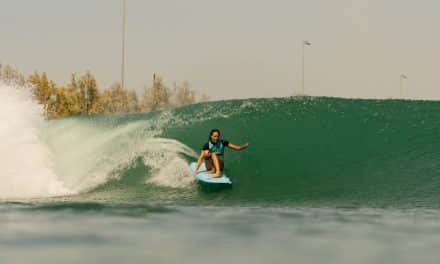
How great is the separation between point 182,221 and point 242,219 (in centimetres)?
64

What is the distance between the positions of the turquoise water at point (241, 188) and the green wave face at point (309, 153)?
42 mm

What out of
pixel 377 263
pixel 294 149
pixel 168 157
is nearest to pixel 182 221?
pixel 377 263

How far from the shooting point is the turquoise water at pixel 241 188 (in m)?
4.19

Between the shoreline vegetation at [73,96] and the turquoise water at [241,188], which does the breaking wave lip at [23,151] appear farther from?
the shoreline vegetation at [73,96]

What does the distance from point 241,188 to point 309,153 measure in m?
3.15

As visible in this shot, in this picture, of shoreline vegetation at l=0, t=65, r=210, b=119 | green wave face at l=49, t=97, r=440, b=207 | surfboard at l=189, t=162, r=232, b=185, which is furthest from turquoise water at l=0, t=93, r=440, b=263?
shoreline vegetation at l=0, t=65, r=210, b=119

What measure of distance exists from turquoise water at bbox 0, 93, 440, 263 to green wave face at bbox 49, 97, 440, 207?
4cm

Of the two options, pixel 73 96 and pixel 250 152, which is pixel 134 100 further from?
pixel 250 152

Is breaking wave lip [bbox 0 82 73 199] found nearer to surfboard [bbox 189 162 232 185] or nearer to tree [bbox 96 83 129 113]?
surfboard [bbox 189 162 232 185]

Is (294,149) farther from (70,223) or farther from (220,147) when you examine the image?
(70,223)

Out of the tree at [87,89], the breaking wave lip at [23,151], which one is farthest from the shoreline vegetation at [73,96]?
the breaking wave lip at [23,151]

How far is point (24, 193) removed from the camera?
12.8 m

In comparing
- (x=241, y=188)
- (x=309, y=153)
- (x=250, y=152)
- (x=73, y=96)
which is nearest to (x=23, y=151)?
(x=250, y=152)

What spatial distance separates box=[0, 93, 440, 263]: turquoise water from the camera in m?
4.19
